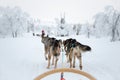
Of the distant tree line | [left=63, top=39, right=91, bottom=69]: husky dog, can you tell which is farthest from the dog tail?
the distant tree line

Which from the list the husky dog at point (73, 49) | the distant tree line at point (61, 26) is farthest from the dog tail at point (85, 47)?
the distant tree line at point (61, 26)

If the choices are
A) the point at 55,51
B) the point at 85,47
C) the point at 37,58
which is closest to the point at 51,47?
the point at 55,51

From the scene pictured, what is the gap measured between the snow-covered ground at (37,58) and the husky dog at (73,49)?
4 centimetres

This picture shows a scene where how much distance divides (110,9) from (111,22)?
0.12 metres

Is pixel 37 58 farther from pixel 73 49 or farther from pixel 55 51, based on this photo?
pixel 73 49

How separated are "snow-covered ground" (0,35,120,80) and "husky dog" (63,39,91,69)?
4 centimetres

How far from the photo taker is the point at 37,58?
174cm

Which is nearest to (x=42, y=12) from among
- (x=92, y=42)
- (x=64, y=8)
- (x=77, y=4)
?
(x=64, y=8)

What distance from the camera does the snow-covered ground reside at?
1.59m

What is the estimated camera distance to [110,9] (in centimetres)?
176

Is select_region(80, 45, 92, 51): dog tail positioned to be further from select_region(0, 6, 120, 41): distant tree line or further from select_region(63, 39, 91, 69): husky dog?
select_region(0, 6, 120, 41): distant tree line

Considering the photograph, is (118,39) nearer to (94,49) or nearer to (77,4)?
(94,49)

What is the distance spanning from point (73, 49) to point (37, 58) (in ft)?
1.03

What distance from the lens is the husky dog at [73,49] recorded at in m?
1.59
